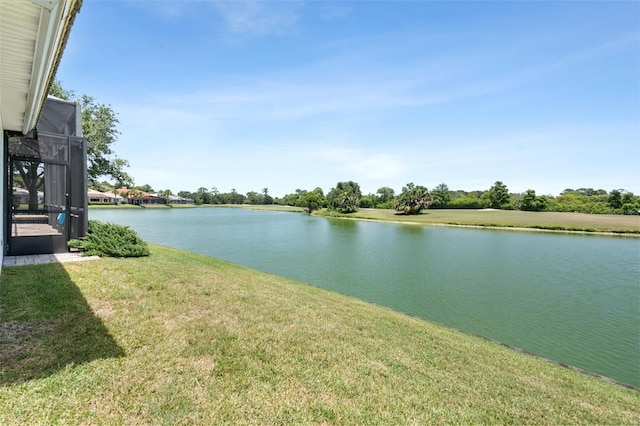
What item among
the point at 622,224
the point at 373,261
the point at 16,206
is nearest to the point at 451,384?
the point at 16,206

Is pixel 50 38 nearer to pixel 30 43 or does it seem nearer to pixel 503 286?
pixel 30 43

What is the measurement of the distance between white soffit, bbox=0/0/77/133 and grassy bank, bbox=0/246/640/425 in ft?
10.0

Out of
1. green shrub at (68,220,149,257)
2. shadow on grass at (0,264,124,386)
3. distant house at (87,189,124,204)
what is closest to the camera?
shadow on grass at (0,264,124,386)

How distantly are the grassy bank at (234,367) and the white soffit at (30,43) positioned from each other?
3.06 meters

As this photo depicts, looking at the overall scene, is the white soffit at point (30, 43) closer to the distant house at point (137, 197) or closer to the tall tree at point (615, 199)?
the tall tree at point (615, 199)

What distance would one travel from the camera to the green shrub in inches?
320

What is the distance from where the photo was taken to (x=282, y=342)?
445cm

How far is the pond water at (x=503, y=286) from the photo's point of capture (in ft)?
26.2

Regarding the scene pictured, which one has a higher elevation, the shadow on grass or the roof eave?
the roof eave

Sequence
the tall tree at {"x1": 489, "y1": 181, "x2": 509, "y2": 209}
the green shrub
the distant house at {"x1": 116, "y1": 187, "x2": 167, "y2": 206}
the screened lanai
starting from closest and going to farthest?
1. the screened lanai
2. the green shrub
3. the tall tree at {"x1": 489, "y1": 181, "x2": 509, "y2": 209}
4. the distant house at {"x1": 116, "y1": 187, "x2": 167, "y2": 206}

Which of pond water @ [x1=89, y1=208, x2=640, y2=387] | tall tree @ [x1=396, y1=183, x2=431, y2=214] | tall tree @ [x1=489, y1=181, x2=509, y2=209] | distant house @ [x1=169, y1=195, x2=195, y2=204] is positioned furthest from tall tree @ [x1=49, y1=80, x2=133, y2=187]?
distant house @ [x1=169, y1=195, x2=195, y2=204]

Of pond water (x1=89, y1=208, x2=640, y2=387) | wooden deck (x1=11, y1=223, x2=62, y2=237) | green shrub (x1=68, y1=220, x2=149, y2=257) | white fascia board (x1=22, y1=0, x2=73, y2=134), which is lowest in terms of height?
pond water (x1=89, y1=208, x2=640, y2=387)

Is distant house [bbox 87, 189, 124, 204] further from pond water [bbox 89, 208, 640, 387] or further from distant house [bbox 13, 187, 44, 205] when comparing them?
distant house [bbox 13, 187, 44, 205]

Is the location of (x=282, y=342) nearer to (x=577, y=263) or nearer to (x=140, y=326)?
(x=140, y=326)
